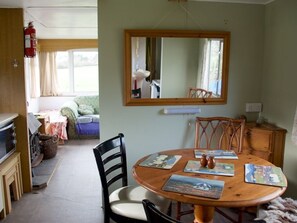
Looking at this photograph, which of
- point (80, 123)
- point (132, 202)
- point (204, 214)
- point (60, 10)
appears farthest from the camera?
point (80, 123)

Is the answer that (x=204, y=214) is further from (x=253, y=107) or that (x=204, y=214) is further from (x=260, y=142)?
(x=253, y=107)

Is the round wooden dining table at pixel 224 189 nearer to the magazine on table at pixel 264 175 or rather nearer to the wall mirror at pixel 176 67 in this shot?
the magazine on table at pixel 264 175

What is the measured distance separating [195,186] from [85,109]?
4.82m

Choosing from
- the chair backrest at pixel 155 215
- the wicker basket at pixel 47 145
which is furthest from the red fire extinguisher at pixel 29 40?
the chair backrest at pixel 155 215

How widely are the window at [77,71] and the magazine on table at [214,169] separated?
212 inches

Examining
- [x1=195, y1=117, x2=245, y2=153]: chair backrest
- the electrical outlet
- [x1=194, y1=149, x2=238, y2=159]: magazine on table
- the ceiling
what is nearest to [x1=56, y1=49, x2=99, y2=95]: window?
the ceiling

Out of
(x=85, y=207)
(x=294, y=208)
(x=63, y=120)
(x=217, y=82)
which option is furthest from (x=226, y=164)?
(x=63, y=120)

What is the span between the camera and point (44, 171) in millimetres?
3996

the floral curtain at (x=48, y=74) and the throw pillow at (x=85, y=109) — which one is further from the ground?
the floral curtain at (x=48, y=74)

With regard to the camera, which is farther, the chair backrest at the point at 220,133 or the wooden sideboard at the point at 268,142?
the chair backrest at the point at 220,133

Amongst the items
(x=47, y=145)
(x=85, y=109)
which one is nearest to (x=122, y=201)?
(x=47, y=145)

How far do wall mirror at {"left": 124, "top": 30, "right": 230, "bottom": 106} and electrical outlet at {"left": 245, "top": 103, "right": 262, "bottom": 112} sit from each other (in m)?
0.31

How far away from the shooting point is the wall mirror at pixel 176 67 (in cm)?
289

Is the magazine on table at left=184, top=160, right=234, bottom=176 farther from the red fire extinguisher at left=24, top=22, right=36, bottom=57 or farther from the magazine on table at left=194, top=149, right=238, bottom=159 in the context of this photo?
the red fire extinguisher at left=24, top=22, right=36, bottom=57
